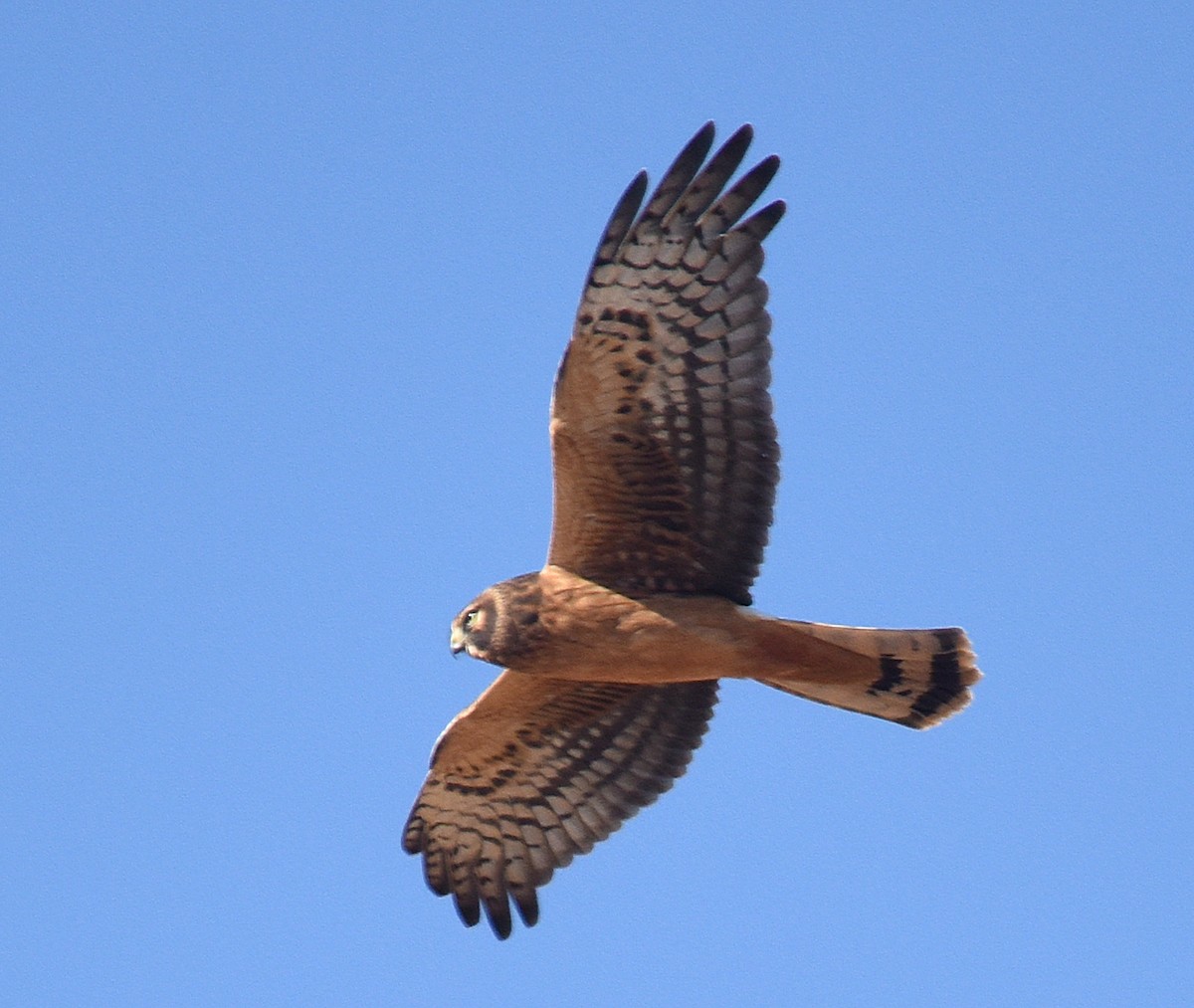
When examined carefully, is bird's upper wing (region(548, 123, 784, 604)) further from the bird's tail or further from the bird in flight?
the bird's tail

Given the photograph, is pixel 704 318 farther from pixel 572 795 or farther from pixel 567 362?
pixel 572 795

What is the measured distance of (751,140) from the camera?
8055mm

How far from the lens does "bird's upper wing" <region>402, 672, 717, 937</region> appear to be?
945 centimetres

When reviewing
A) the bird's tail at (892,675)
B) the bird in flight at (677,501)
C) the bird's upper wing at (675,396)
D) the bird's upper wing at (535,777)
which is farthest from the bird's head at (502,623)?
the bird's tail at (892,675)

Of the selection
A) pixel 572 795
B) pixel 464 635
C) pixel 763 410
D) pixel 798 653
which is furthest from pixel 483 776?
pixel 763 410

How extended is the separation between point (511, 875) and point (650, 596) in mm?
2080

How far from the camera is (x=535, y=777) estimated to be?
969cm

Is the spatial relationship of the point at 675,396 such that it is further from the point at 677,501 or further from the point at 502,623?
the point at 502,623

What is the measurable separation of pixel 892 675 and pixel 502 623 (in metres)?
1.92

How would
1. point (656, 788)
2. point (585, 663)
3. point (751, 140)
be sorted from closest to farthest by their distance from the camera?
point (751, 140), point (585, 663), point (656, 788)

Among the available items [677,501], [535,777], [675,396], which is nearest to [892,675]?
[677,501]

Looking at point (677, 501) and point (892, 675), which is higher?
point (677, 501)

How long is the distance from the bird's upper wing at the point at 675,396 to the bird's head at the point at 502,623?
0.27 metres

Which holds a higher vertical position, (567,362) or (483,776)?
(567,362)
